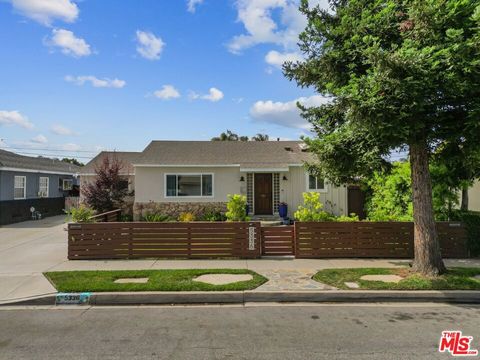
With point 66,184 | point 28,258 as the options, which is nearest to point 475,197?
point 28,258

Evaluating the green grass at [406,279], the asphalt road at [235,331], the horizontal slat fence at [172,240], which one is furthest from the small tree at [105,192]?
the green grass at [406,279]

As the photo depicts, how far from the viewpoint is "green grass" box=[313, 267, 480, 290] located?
654cm

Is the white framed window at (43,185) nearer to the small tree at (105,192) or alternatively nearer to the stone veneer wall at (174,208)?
the small tree at (105,192)

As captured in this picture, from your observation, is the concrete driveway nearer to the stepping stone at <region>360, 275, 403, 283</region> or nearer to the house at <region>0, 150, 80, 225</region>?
the house at <region>0, 150, 80, 225</region>

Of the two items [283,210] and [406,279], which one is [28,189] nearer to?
[283,210]

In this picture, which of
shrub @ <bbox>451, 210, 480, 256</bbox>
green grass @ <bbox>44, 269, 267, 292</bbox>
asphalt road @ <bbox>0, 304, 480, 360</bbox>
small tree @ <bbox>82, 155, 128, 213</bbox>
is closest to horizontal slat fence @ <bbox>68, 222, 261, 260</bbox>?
green grass @ <bbox>44, 269, 267, 292</bbox>

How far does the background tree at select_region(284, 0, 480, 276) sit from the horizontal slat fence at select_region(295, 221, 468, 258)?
1659mm

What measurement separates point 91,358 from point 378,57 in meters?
6.08

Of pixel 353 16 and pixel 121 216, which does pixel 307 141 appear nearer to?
pixel 353 16

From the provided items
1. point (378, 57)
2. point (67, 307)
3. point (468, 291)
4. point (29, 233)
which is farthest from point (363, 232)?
point (29, 233)

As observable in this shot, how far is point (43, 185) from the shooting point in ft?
72.6

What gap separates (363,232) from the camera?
9297mm

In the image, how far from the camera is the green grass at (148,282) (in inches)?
253

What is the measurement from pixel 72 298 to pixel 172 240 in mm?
3414
